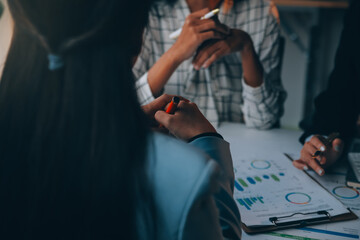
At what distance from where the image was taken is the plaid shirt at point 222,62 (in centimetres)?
125

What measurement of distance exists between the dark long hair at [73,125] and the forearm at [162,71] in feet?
2.14

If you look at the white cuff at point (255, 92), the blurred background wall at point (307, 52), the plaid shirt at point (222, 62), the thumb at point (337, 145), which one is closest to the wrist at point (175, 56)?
the plaid shirt at point (222, 62)

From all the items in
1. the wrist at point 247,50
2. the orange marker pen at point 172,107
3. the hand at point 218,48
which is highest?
the orange marker pen at point 172,107

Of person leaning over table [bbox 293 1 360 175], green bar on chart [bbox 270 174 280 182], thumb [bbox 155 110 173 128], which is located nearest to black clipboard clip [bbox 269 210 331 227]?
green bar on chart [bbox 270 174 280 182]

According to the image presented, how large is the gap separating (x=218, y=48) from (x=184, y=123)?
0.62m

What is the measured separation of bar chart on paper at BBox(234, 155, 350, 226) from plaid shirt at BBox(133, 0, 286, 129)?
45cm

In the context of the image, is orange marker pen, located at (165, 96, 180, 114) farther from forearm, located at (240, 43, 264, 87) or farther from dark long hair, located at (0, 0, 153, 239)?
forearm, located at (240, 43, 264, 87)

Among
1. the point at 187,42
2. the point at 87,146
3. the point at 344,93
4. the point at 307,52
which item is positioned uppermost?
the point at 87,146

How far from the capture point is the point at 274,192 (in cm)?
69

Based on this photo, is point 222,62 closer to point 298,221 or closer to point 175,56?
point 175,56

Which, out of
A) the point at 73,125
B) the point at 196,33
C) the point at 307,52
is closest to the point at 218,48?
the point at 196,33

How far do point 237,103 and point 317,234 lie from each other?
0.76 metres

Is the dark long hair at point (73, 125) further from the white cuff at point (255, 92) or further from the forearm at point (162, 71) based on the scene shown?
the white cuff at point (255, 92)

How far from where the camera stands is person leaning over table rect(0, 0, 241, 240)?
1.27ft
